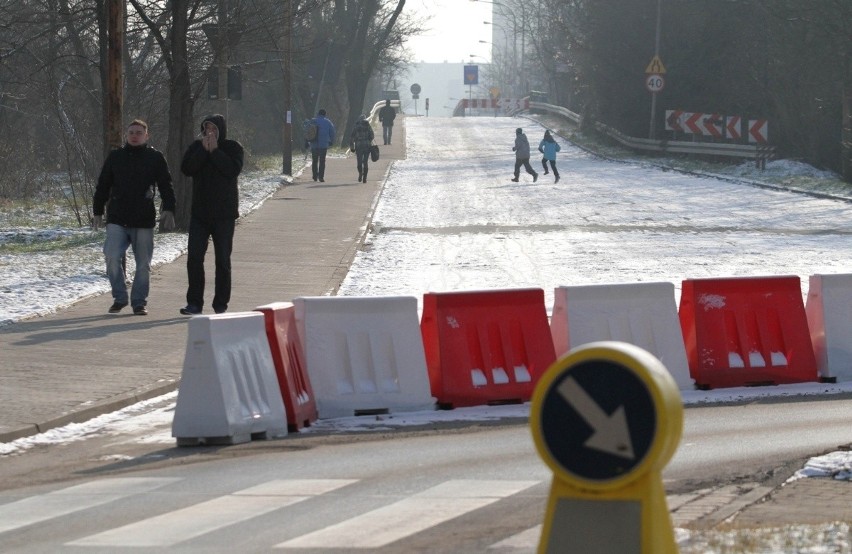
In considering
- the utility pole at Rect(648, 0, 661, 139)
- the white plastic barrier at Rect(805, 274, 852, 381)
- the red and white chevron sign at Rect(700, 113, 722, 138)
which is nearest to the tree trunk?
the red and white chevron sign at Rect(700, 113, 722, 138)

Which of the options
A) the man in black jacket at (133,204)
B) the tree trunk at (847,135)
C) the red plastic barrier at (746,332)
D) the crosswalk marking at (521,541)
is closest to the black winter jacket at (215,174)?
the man in black jacket at (133,204)

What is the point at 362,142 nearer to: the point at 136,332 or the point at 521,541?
the point at 136,332

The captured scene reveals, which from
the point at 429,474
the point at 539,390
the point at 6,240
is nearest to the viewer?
the point at 539,390

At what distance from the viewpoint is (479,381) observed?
10.6 m

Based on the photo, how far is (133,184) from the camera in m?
14.6

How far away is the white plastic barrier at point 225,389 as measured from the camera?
9.06 meters

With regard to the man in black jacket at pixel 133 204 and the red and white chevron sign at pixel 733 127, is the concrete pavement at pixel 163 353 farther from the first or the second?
the red and white chevron sign at pixel 733 127

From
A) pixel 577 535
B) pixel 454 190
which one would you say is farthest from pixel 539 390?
pixel 454 190

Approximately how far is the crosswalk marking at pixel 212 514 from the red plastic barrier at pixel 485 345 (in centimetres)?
280

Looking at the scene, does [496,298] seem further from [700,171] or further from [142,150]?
[700,171]

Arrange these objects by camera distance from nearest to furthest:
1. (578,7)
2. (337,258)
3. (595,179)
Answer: (337,258) → (595,179) → (578,7)

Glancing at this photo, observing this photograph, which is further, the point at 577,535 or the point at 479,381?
the point at 479,381

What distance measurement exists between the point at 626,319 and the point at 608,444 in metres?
7.50

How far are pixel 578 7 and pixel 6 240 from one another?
3924 centimetres
